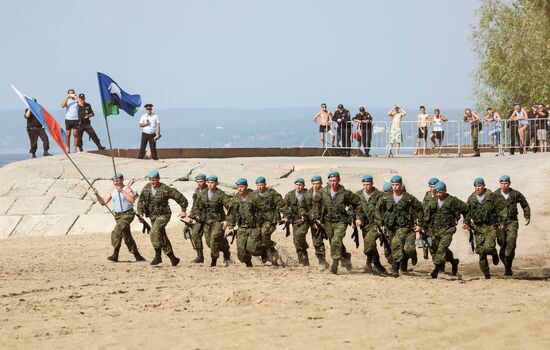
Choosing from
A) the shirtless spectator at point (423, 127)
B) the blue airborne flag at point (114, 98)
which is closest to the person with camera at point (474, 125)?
the shirtless spectator at point (423, 127)

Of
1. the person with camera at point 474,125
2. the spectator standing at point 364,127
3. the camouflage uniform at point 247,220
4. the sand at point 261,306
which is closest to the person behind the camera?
the sand at point 261,306

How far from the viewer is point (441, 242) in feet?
68.2

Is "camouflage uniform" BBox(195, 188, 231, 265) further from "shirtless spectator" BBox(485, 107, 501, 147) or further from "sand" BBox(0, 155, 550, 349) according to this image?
"shirtless spectator" BBox(485, 107, 501, 147)

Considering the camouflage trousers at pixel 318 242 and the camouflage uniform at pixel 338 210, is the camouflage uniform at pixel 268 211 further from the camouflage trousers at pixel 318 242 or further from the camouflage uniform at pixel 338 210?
the camouflage uniform at pixel 338 210

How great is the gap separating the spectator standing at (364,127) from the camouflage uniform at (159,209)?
17217 mm

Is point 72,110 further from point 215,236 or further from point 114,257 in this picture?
point 215,236

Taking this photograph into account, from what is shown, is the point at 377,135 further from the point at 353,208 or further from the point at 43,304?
the point at 43,304

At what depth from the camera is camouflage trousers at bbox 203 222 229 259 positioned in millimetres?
22328

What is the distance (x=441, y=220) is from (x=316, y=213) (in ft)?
7.52

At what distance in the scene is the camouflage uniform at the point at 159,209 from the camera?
22359mm

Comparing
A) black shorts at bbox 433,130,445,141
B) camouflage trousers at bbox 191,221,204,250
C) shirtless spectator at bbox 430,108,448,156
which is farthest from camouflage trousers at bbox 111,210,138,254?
black shorts at bbox 433,130,445,141

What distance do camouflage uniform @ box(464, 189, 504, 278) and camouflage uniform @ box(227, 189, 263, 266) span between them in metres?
3.45

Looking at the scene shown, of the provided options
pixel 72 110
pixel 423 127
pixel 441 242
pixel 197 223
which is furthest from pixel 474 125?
pixel 441 242

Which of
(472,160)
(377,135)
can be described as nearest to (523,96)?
(377,135)
